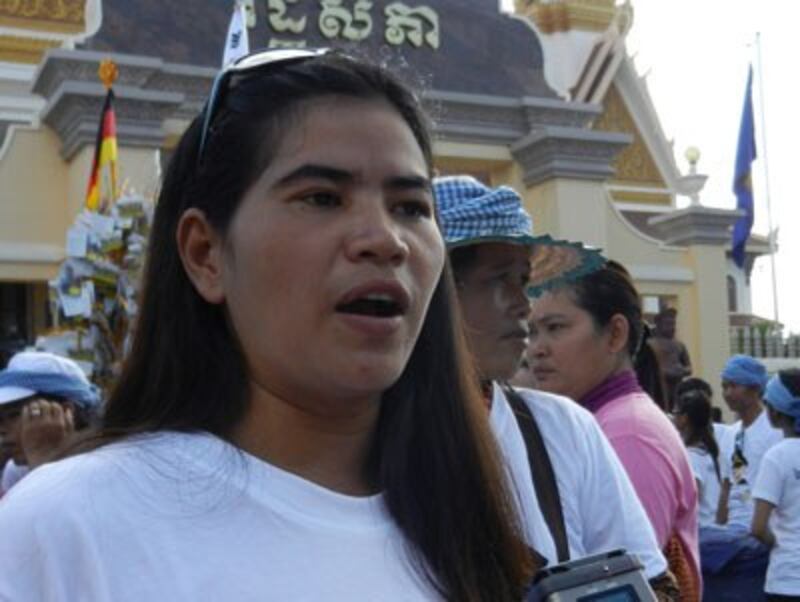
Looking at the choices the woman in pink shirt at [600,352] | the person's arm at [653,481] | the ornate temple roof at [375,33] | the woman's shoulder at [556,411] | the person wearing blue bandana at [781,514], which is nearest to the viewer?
the woman's shoulder at [556,411]

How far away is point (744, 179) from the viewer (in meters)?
15.9

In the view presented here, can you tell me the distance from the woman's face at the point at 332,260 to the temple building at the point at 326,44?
8.74 m

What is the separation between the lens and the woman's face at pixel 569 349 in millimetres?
3160

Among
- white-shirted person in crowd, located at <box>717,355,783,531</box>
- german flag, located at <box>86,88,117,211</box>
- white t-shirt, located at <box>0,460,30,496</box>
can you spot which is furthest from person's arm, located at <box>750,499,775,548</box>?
german flag, located at <box>86,88,117,211</box>

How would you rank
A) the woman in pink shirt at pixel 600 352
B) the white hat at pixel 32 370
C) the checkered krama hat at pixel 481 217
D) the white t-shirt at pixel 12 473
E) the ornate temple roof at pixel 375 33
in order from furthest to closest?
the ornate temple roof at pixel 375 33, the white t-shirt at pixel 12 473, the white hat at pixel 32 370, the woman in pink shirt at pixel 600 352, the checkered krama hat at pixel 481 217

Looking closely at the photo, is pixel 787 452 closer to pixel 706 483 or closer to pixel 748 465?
pixel 706 483

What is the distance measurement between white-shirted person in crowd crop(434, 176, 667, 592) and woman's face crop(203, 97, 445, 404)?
420 millimetres

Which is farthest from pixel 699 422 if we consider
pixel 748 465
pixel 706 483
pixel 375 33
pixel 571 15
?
pixel 571 15

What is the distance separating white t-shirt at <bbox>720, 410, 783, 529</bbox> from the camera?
243 inches

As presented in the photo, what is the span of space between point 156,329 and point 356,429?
0.94 feet

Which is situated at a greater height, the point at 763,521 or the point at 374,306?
the point at 374,306

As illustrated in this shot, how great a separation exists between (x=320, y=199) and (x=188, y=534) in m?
0.40

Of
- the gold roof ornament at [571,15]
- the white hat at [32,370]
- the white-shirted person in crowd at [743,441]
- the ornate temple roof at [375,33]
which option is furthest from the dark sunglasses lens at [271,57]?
the gold roof ornament at [571,15]

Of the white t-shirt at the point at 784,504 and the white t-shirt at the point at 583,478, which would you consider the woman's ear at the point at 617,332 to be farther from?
the white t-shirt at the point at 784,504
